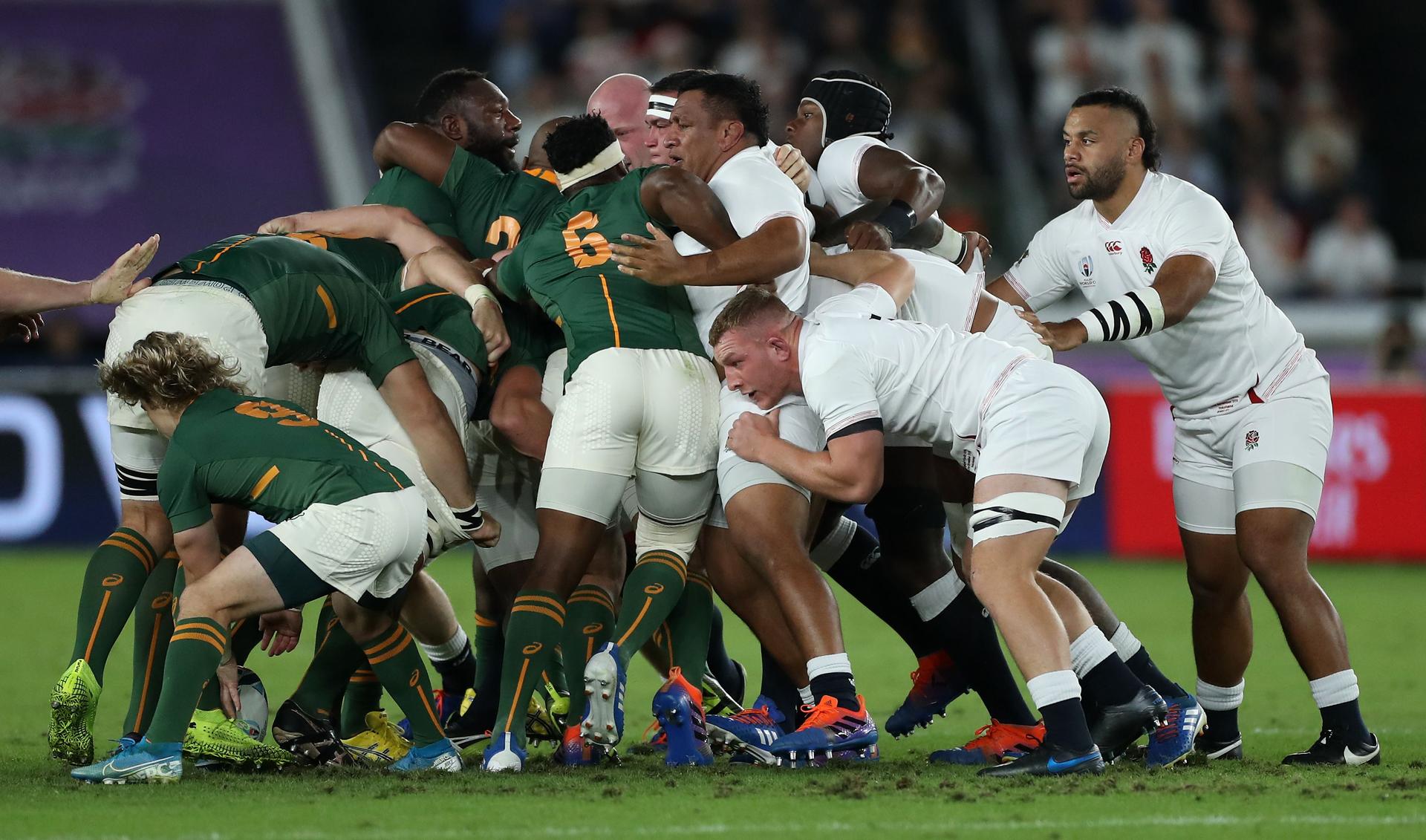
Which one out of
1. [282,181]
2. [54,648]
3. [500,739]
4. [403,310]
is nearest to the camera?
[500,739]

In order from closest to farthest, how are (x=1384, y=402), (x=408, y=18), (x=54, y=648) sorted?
1. (x=54, y=648)
2. (x=1384, y=402)
3. (x=408, y=18)

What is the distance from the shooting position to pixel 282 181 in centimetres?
1580

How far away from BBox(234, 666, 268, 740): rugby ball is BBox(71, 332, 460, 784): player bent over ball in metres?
0.89

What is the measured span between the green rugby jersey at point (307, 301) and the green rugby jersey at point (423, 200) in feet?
3.17

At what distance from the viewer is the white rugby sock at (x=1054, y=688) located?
5.50 m

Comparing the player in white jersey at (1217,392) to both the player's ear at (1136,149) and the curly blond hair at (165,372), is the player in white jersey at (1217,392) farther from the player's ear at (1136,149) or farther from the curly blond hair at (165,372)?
the curly blond hair at (165,372)

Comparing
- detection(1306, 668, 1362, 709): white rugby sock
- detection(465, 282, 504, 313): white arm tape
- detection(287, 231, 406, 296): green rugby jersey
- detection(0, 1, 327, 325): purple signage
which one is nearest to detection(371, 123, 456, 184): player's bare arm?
detection(287, 231, 406, 296): green rugby jersey

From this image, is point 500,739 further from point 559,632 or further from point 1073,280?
point 1073,280

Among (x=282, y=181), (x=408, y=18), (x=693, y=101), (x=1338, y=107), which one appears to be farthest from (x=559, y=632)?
(x=1338, y=107)

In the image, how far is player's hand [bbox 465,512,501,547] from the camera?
249 inches

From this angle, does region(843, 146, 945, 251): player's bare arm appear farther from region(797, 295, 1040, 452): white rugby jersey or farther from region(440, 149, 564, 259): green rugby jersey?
region(440, 149, 564, 259): green rugby jersey

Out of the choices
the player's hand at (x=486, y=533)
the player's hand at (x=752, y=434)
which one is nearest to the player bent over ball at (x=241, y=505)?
the player's hand at (x=486, y=533)

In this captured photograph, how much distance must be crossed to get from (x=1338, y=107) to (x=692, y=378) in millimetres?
14023

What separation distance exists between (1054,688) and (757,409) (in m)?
1.41
